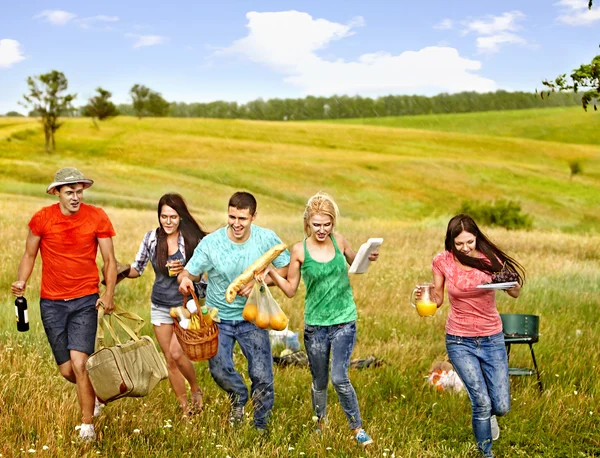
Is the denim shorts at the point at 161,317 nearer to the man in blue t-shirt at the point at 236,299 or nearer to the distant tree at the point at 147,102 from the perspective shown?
the man in blue t-shirt at the point at 236,299

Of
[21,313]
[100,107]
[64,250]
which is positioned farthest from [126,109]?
[64,250]

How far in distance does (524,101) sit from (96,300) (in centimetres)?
12675

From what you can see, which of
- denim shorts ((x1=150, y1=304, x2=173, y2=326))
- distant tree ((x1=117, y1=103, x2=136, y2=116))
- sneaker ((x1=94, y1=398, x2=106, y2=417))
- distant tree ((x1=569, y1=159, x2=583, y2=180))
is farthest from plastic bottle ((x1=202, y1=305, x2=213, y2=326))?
distant tree ((x1=117, y1=103, x2=136, y2=116))

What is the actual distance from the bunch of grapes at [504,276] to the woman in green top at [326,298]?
0.91 meters

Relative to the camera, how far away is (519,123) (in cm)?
10038

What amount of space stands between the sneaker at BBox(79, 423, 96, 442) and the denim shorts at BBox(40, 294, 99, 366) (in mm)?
568

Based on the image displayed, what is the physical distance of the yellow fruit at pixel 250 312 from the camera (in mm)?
5121

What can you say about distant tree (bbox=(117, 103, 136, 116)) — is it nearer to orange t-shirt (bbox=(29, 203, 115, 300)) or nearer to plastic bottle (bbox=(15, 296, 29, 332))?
plastic bottle (bbox=(15, 296, 29, 332))

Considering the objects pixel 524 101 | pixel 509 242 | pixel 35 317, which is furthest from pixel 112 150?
pixel 524 101

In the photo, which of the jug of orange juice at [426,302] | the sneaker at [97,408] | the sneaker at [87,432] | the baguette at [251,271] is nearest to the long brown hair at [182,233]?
the baguette at [251,271]

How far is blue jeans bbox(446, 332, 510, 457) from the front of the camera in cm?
529

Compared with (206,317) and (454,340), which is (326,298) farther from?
(454,340)

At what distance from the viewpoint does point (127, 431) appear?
532cm

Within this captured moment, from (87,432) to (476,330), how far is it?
2957mm
